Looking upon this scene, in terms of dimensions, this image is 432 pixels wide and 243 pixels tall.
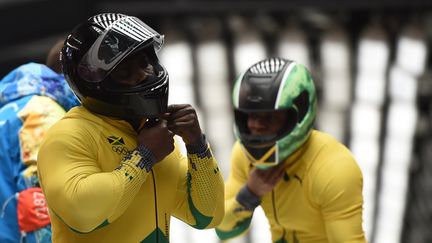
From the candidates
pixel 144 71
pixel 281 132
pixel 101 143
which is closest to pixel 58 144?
pixel 101 143

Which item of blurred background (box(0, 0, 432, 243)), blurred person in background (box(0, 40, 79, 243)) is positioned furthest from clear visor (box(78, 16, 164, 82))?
blurred background (box(0, 0, 432, 243))

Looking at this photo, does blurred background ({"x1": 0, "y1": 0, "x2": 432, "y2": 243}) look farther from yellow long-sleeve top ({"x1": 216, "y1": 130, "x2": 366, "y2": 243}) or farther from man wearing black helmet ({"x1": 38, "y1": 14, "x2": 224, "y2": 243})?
man wearing black helmet ({"x1": 38, "y1": 14, "x2": 224, "y2": 243})

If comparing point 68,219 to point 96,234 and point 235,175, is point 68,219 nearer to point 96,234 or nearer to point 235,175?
point 96,234

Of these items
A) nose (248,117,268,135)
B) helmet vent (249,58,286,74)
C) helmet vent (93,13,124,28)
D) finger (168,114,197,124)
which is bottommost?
nose (248,117,268,135)

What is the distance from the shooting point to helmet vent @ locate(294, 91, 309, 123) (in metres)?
4.32

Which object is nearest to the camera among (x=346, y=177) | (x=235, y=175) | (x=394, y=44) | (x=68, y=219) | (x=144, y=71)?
(x=68, y=219)

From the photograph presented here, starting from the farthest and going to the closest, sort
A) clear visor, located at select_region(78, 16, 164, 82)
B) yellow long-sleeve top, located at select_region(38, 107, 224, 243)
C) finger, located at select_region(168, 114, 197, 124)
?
finger, located at select_region(168, 114, 197, 124)
clear visor, located at select_region(78, 16, 164, 82)
yellow long-sleeve top, located at select_region(38, 107, 224, 243)

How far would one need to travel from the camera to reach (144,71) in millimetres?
3479

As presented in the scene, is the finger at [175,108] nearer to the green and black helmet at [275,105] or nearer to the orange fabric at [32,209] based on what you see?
the green and black helmet at [275,105]

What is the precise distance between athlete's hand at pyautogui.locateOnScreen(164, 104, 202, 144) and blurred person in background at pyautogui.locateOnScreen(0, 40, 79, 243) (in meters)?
0.81

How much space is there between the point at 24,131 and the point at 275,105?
1001 millimetres

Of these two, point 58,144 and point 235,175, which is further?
point 235,175

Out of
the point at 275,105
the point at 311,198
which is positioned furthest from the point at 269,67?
the point at 311,198

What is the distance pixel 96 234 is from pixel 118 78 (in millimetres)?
504
